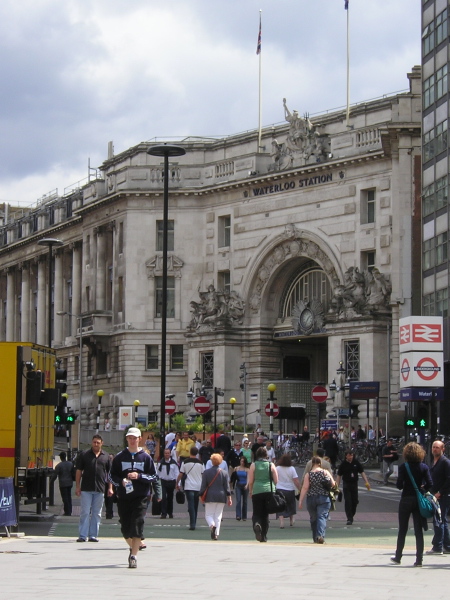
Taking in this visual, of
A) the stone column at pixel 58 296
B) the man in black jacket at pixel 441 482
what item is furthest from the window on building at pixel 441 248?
the stone column at pixel 58 296

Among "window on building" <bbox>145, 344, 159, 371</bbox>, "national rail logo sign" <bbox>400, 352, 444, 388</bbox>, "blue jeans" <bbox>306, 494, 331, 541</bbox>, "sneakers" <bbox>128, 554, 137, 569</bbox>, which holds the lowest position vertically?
"sneakers" <bbox>128, 554, 137, 569</bbox>

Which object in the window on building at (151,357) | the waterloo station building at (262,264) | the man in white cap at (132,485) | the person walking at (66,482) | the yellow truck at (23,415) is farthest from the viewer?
the window on building at (151,357)

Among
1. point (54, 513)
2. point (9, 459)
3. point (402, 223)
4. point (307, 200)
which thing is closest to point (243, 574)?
point (9, 459)

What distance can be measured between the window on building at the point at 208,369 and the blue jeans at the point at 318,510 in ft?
185

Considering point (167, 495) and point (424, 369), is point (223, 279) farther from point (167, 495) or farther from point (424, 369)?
point (167, 495)

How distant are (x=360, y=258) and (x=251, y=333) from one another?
398 inches

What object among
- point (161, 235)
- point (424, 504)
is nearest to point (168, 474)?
point (424, 504)

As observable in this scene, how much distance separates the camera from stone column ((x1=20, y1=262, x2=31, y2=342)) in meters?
110

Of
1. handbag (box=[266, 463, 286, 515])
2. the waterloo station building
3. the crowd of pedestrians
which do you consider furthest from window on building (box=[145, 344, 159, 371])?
handbag (box=[266, 463, 286, 515])

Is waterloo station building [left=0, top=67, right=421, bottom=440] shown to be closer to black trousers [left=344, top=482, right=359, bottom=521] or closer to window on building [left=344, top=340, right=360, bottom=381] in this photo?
window on building [left=344, top=340, right=360, bottom=381]

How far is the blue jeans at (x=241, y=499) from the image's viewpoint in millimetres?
31984

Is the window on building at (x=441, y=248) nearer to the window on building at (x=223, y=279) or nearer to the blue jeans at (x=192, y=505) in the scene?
the window on building at (x=223, y=279)

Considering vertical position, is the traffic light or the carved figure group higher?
the carved figure group

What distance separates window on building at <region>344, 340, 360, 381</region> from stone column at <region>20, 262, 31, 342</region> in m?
42.7
